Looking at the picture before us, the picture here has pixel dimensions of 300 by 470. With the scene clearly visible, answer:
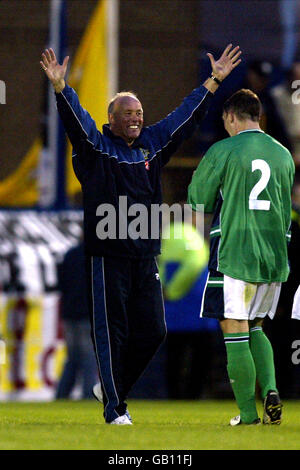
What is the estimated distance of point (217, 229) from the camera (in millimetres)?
7750

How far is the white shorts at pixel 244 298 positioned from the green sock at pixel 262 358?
0.39 feet

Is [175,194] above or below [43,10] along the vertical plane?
below

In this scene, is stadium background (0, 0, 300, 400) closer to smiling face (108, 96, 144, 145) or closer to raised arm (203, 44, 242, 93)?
raised arm (203, 44, 242, 93)

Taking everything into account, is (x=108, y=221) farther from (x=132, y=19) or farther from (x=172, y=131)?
(x=132, y=19)

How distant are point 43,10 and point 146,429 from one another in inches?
475

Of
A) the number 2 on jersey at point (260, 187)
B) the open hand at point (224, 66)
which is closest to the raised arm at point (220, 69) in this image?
the open hand at point (224, 66)

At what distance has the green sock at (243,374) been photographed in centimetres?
758

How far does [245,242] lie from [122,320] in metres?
0.81

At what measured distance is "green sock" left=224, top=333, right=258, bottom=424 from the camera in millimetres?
7582

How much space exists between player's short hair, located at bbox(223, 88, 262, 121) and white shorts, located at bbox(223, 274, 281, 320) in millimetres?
921

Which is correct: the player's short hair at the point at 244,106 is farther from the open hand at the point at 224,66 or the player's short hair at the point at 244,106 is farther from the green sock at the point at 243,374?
the green sock at the point at 243,374

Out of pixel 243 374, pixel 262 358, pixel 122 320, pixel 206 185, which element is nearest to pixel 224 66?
pixel 206 185
